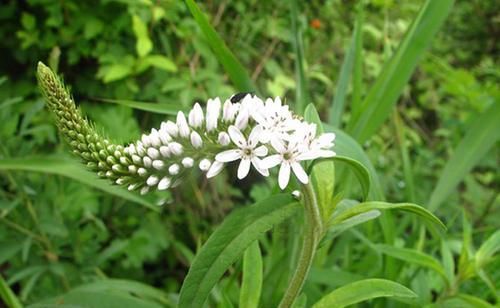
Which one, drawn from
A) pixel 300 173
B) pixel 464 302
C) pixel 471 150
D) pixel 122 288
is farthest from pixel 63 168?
pixel 471 150

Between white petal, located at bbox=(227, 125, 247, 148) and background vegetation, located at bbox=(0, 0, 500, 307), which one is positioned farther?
background vegetation, located at bbox=(0, 0, 500, 307)

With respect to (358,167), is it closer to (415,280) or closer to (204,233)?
(415,280)

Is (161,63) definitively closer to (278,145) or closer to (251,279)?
(251,279)

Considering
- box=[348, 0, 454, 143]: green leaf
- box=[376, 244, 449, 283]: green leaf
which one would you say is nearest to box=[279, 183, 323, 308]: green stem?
box=[376, 244, 449, 283]: green leaf

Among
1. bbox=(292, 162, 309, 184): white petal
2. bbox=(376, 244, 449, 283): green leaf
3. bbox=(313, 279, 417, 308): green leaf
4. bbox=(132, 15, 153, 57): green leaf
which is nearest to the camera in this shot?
bbox=(292, 162, 309, 184): white petal

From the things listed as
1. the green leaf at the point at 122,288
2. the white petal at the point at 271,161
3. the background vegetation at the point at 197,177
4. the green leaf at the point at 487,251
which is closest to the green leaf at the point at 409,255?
the background vegetation at the point at 197,177

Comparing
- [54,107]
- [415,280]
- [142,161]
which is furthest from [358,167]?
[415,280]

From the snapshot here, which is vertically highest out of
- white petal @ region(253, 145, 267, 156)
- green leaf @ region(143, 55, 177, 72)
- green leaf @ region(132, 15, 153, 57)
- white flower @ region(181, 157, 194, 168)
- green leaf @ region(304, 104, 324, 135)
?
green leaf @ region(304, 104, 324, 135)

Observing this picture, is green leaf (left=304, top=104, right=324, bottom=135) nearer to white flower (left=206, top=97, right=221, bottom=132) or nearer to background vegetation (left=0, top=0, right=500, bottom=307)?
white flower (left=206, top=97, right=221, bottom=132)
